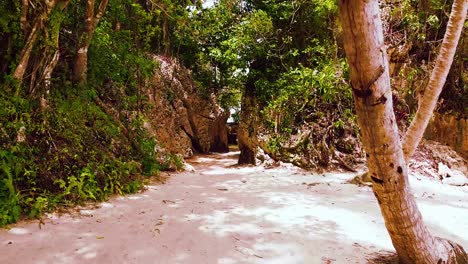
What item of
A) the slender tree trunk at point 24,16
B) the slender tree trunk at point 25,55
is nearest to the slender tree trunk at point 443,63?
the slender tree trunk at point 25,55

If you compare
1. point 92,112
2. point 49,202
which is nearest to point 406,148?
point 49,202

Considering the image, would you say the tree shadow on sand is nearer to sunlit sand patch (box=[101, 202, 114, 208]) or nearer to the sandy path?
the sandy path

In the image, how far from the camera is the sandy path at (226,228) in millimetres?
2447

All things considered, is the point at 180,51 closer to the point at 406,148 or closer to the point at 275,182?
the point at 275,182

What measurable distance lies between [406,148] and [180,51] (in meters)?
9.93

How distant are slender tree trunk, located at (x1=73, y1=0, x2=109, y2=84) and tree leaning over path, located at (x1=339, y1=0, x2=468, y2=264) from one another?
5.33m

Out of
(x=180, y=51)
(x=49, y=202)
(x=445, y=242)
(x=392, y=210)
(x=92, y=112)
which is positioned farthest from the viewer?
(x=180, y=51)

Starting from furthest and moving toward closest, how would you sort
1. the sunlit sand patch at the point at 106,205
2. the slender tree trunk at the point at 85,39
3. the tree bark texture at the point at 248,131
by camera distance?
1. the tree bark texture at the point at 248,131
2. the slender tree trunk at the point at 85,39
3. the sunlit sand patch at the point at 106,205

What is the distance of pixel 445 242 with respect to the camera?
2387 millimetres

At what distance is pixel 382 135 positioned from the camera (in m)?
1.70

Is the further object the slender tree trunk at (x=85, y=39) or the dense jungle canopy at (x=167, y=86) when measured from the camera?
the slender tree trunk at (x=85, y=39)

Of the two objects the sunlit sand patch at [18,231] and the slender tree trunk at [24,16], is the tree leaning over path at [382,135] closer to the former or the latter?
the sunlit sand patch at [18,231]

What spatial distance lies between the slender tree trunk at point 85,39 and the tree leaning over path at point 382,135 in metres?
5.33

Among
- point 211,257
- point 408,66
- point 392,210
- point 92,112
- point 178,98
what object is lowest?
point 211,257
